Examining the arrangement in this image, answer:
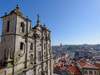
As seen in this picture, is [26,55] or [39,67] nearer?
[26,55]

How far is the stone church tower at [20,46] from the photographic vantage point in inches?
1016

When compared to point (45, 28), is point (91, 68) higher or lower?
lower

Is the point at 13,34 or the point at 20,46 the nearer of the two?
the point at 13,34

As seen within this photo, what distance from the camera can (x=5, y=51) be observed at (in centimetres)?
2609

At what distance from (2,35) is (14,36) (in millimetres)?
2748

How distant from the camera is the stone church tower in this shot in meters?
25.8

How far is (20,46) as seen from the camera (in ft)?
92.7

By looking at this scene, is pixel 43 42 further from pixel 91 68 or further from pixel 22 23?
pixel 91 68

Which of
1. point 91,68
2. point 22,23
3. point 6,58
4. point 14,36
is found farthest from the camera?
point 91,68

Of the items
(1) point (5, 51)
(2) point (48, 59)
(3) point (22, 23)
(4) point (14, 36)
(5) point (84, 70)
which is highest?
(3) point (22, 23)

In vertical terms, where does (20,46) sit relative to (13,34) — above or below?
below

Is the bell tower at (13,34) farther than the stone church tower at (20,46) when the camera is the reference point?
Yes

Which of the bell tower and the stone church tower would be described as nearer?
the stone church tower

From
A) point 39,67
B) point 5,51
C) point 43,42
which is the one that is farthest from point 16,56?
point 43,42
